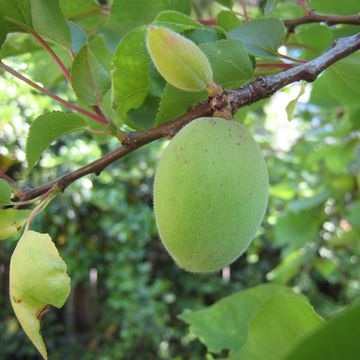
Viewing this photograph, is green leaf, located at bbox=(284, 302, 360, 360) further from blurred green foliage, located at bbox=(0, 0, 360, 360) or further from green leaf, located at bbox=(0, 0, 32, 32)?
blurred green foliage, located at bbox=(0, 0, 360, 360)

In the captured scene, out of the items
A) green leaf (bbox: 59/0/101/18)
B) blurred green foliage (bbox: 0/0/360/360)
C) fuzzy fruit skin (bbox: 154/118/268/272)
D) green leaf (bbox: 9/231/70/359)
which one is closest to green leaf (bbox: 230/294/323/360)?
fuzzy fruit skin (bbox: 154/118/268/272)

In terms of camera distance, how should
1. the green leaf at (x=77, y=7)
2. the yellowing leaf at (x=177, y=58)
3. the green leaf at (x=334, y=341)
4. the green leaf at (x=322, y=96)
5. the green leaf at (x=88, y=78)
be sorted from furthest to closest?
the green leaf at (x=322, y=96), the green leaf at (x=77, y=7), the green leaf at (x=88, y=78), the yellowing leaf at (x=177, y=58), the green leaf at (x=334, y=341)

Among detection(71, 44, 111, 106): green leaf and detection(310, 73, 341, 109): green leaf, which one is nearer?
detection(71, 44, 111, 106): green leaf

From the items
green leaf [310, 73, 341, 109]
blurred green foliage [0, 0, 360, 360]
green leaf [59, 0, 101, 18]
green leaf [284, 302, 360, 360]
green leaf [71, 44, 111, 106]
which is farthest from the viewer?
blurred green foliage [0, 0, 360, 360]

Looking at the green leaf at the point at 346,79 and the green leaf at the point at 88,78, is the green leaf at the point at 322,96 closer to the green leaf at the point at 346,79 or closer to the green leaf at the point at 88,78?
the green leaf at the point at 346,79

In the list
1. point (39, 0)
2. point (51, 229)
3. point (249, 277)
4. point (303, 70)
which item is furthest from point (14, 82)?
point (249, 277)

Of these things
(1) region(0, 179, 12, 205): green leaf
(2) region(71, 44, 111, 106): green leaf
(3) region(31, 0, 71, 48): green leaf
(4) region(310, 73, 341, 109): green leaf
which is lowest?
(4) region(310, 73, 341, 109): green leaf

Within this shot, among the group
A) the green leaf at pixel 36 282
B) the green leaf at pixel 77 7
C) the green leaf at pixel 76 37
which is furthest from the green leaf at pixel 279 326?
the green leaf at pixel 77 7

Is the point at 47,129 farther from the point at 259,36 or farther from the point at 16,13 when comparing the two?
the point at 259,36
